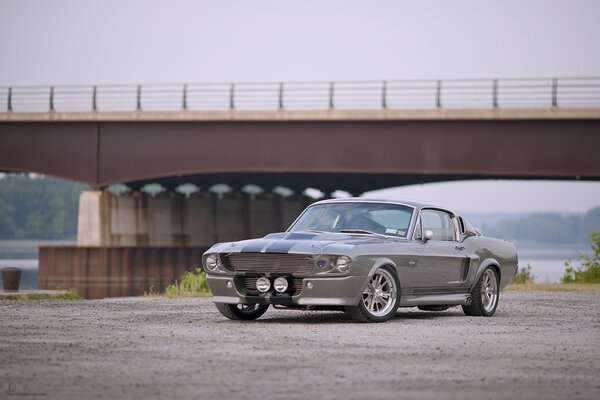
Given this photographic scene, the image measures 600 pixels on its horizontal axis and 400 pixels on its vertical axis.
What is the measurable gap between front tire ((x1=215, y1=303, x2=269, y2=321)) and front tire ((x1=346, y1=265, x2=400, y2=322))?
1.24m

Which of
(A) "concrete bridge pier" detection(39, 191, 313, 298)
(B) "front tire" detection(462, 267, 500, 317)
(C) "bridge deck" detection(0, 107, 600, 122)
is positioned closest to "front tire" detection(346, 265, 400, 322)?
(B) "front tire" detection(462, 267, 500, 317)

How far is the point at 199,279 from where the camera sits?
78.2 feet

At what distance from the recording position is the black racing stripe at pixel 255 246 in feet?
40.8

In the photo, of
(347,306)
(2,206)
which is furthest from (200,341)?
(2,206)

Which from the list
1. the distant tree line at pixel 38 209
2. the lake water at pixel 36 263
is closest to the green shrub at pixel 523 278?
the lake water at pixel 36 263

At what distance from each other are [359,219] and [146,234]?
39063mm

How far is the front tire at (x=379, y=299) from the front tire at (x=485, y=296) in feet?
6.56

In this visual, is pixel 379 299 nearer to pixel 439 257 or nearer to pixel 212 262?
pixel 439 257

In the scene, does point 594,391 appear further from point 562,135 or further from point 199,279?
point 562,135

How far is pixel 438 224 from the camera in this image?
1436 centimetres

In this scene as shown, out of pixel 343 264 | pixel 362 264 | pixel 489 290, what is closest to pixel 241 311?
pixel 343 264

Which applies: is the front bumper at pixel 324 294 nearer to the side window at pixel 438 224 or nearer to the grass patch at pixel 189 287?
the side window at pixel 438 224

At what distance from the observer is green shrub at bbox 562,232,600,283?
2750cm

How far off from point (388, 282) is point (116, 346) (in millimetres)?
4049
